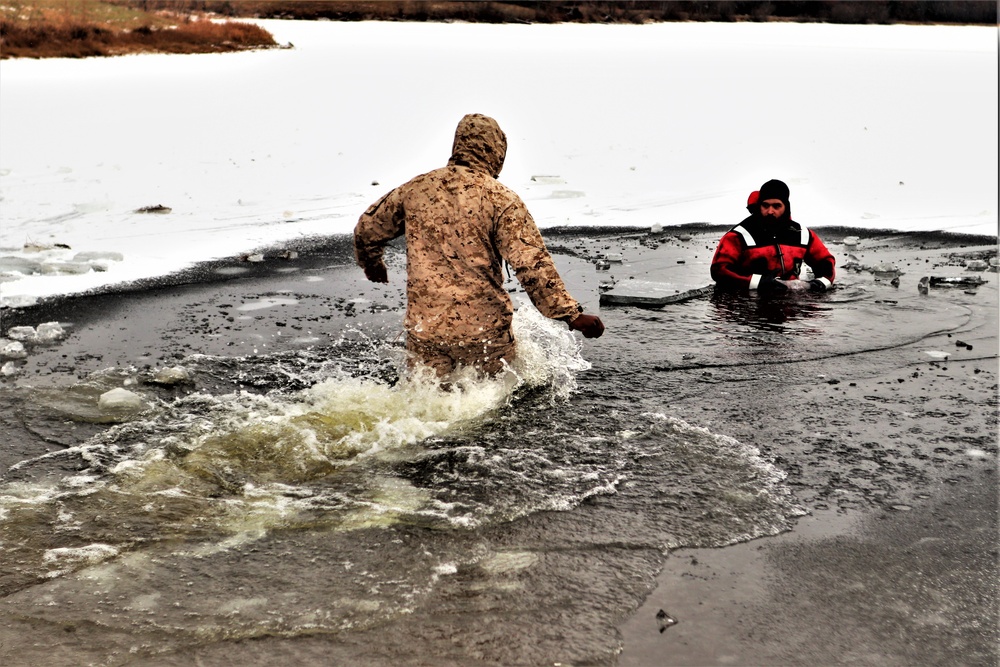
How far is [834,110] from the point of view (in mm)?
22484

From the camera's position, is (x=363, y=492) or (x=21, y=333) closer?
(x=363, y=492)

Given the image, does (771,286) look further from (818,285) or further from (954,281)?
(954,281)

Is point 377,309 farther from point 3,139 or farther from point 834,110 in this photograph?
point 834,110

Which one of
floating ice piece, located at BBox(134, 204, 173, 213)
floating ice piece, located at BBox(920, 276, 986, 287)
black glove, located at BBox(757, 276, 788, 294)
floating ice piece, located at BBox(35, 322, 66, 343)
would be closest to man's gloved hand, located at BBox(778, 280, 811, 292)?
black glove, located at BBox(757, 276, 788, 294)

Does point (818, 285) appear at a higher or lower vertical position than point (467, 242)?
lower

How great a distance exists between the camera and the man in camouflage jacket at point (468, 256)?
17.0 feet

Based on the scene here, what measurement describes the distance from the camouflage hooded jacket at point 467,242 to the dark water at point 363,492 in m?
0.37

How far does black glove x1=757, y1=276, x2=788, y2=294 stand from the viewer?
28.6 ft

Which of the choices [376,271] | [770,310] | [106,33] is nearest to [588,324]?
[376,271]

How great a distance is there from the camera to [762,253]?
8633 mm

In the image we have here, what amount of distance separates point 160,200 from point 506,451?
30.7 feet

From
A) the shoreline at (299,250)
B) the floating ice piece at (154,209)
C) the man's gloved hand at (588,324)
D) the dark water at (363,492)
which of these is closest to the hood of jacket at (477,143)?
the man's gloved hand at (588,324)

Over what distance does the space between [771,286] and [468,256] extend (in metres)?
4.27

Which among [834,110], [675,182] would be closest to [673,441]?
[675,182]
